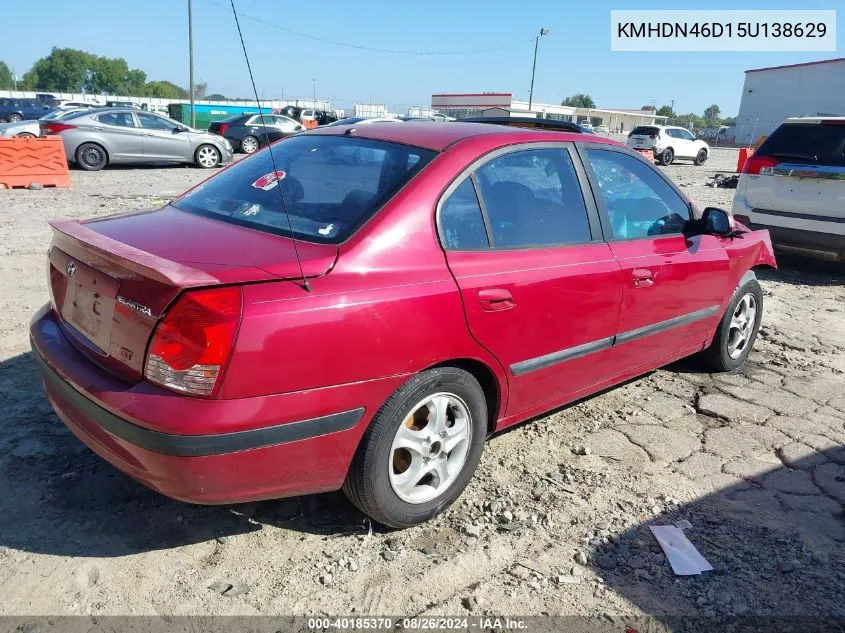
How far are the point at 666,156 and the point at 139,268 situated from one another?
28.4 meters

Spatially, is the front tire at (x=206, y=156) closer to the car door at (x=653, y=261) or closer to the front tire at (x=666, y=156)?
the car door at (x=653, y=261)

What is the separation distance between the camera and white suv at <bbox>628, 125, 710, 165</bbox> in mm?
27047

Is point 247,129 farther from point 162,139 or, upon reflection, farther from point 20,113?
point 20,113

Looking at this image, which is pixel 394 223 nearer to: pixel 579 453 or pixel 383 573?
pixel 383 573

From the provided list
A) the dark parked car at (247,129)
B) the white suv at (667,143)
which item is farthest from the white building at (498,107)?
the dark parked car at (247,129)

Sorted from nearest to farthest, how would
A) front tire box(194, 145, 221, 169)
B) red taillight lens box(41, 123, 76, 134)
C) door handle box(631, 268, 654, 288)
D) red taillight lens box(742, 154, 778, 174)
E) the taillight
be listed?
1. the taillight
2. door handle box(631, 268, 654, 288)
3. red taillight lens box(742, 154, 778, 174)
4. red taillight lens box(41, 123, 76, 134)
5. front tire box(194, 145, 221, 169)

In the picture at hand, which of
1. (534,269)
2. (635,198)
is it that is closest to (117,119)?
(635,198)

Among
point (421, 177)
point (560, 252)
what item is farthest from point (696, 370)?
point (421, 177)

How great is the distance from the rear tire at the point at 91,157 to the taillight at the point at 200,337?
1432 cm

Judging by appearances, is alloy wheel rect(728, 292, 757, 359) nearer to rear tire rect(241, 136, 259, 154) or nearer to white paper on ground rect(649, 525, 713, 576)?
white paper on ground rect(649, 525, 713, 576)

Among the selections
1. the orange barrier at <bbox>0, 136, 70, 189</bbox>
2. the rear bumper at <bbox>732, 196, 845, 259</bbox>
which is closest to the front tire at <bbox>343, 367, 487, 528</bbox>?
the rear bumper at <bbox>732, 196, 845, 259</bbox>

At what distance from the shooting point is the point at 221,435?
216 cm

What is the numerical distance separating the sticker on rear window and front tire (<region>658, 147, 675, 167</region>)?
27.1 meters

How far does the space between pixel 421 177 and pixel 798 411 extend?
302 centimetres
